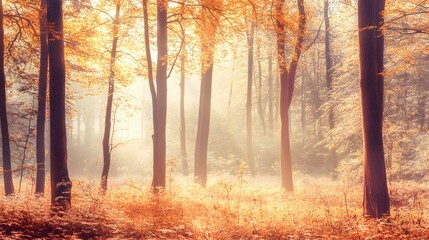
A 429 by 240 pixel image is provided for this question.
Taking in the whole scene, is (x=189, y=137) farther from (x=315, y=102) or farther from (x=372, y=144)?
(x=372, y=144)

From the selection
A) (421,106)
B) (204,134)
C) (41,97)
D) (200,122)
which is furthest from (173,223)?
(421,106)

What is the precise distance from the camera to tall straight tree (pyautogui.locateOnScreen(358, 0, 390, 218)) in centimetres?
835

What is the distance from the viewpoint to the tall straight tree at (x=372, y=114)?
8.35 m

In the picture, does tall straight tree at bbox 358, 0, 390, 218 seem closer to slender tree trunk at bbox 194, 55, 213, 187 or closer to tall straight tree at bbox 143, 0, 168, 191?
tall straight tree at bbox 143, 0, 168, 191

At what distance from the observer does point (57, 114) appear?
8375 millimetres

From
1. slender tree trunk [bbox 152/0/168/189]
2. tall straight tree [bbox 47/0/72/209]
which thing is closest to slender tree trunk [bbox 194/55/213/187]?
slender tree trunk [bbox 152/0/168/189]

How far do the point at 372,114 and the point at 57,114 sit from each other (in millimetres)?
7420

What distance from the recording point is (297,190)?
16.1 metres

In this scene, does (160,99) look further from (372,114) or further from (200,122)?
(372,114)

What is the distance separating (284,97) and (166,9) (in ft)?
21.0

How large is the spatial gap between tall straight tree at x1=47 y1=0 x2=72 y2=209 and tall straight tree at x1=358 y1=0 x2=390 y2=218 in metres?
7.13

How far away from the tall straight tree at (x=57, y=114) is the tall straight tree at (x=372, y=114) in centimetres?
713

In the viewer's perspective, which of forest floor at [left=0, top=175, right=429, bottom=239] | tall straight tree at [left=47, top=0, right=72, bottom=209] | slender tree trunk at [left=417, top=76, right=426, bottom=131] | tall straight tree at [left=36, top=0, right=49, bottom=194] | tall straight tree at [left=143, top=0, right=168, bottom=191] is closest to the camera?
forest floor at [left=0, top=175, right=429, bottom=239]

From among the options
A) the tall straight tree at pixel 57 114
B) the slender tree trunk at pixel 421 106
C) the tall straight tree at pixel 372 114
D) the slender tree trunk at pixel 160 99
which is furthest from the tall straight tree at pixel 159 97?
the slender tree trunk at pixel 421 106
